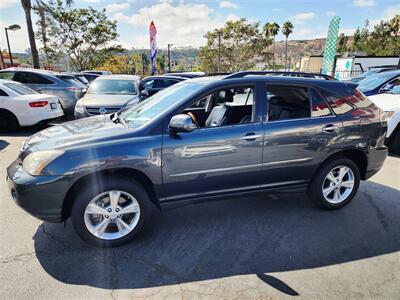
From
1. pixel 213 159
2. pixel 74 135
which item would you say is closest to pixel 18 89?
pixel 74 135

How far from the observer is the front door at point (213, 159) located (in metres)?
2.97

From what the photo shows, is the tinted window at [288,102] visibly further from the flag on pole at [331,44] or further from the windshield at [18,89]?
the flag on pole at [331,44]

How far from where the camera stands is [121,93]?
28.5ft

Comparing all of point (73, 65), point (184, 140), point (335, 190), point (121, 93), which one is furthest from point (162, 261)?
point (73, 65)

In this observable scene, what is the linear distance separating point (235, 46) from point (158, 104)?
35264mm

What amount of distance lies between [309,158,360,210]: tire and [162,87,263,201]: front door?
2.76 feet

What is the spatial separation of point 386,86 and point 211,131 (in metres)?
6.79

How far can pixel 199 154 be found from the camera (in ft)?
9.91

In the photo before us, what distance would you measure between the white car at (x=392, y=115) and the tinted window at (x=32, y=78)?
9540 mm

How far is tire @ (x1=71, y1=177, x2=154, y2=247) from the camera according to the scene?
2791 millimetres

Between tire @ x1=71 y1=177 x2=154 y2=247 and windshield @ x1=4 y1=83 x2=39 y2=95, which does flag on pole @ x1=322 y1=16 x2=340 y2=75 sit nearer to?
windshield @ x1=4 y1=83 x2=39 y2=95

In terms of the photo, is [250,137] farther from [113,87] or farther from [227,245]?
[113,87]

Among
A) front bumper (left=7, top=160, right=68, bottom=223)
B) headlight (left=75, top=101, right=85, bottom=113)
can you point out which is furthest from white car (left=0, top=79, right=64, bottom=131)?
front bumper (left=7, top=160, right=68, bottom=223)

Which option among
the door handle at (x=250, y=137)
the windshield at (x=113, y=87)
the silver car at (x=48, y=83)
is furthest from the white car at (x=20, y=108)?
the door handle at (x=250, y=137)
